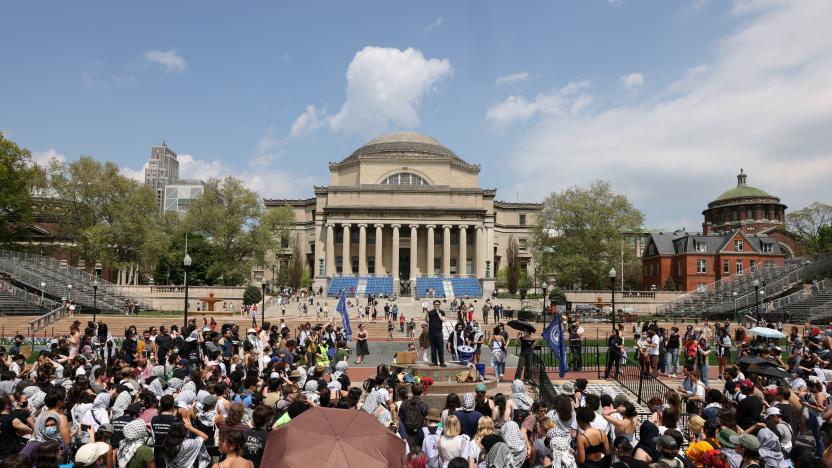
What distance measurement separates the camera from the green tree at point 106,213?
6075 cm

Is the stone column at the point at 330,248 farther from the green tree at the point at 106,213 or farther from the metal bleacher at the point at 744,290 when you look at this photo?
the metal bleacher at the point at 744,290

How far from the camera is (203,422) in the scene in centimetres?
873

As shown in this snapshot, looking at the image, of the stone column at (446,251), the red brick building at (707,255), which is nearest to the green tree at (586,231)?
the red brick building at (707,255)

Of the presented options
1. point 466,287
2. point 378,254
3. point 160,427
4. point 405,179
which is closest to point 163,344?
point 160,427

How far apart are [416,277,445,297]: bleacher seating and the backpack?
2187 inches

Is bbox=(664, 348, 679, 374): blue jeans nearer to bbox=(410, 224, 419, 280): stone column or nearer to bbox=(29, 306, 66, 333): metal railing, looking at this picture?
bbox=(29, 306, 66, 333): metal railing

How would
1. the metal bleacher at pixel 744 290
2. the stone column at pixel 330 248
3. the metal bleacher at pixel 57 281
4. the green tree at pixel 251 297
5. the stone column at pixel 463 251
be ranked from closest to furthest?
the metal bleacher at pixel 57 281 → the metal bleacher at pixel 744 290 → the green tree at pixel 251 297 → the stone column at pixel 463 251 → the stone column at pixel 330 248

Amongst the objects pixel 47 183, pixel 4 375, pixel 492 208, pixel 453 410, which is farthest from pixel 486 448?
pixel 492 208

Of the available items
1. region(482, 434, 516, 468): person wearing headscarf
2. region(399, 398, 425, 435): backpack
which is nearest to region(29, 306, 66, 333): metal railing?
region(399, 398, 425, 435): backpack

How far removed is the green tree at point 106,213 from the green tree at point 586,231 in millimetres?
44108

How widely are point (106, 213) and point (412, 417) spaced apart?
6497 centimetres

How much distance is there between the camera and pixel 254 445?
269 inches

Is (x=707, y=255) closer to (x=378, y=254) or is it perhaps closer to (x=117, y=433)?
(x=378, y=254)

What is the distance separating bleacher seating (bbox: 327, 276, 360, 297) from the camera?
6800cm
